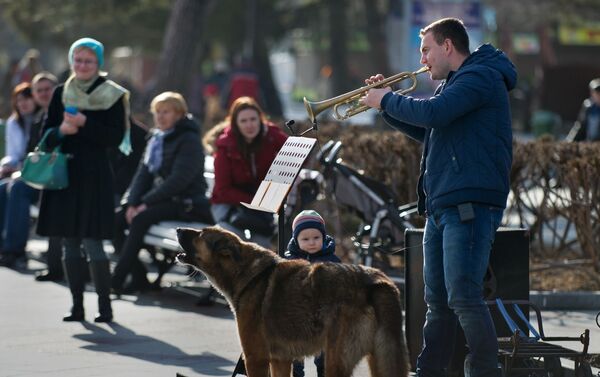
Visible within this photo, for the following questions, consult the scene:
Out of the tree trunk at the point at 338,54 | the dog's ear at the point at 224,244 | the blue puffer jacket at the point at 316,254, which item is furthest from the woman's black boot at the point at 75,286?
the tree trunk at the point at 338,54

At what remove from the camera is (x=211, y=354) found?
30.5 feet

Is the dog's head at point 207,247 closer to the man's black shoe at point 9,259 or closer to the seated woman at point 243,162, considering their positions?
the seated woman at point 243,162

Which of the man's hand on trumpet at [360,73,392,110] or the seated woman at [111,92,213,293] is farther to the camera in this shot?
the seated woman at [111,92,213,293]

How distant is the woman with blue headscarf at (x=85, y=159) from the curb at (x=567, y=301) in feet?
11.2

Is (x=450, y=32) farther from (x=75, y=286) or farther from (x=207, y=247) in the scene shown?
(x=75, y=286)

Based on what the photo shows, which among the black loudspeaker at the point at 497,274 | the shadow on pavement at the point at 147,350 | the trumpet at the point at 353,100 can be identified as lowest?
the shadow on pavement at the point at 147,350

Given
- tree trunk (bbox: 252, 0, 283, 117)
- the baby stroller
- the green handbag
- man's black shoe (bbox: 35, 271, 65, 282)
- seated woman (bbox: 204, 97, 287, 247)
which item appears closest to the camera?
the green handbag

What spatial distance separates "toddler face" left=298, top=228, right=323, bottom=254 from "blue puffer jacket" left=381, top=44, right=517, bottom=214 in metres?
1.14

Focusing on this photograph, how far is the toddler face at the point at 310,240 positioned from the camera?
26.7 ft

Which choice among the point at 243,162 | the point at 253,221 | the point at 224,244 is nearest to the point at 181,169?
the point at 243,162

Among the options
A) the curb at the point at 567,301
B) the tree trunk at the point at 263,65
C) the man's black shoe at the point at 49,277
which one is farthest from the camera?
the tree trunk at the point at 263,65

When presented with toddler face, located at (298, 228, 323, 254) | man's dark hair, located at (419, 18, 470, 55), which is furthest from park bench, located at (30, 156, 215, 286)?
man's dark hair, located at (419, 18, 470, 55)

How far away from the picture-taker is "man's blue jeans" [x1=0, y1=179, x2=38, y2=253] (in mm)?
14250

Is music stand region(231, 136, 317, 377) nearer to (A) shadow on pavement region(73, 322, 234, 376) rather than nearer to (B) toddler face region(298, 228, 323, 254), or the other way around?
(B) toddler face region(298, 228, 323, 254)
